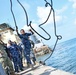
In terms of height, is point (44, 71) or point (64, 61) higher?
point (44, 71)

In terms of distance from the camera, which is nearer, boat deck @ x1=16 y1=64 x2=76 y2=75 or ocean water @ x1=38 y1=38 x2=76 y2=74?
boat deck @ x1=16 y1=64 x2=76 y2=75

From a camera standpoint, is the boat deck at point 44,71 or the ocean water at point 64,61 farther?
the ocean water at point 64,61

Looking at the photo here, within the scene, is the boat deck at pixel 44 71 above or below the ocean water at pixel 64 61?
above

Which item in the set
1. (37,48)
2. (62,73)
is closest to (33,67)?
(62,73)

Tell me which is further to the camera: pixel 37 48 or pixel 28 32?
pixel 37 48

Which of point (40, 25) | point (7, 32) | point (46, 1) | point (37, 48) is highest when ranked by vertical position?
point (46, 1)

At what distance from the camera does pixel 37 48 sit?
2904 inches

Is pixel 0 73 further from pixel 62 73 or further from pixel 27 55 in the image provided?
pixel 27 55

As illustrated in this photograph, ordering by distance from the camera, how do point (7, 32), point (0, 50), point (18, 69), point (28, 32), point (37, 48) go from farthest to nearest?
point (37, 48) → point (7, 32) → point (18, 69) → point (28, 32) → point (0, 50)

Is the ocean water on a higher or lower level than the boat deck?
lower

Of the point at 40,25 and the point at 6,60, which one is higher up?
the point at 40,25

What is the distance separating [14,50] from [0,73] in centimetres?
614

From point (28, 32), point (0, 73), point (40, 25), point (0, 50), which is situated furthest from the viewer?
point (28, 32)

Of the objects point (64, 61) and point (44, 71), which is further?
point (64, 61)
